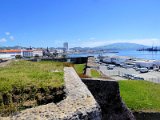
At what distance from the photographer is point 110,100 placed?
11891 millimetres

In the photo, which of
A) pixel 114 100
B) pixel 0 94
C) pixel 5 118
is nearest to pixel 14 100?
pixel 0 94

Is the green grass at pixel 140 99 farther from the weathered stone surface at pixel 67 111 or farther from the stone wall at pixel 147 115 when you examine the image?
the weathered stone surface at pixel 67 111

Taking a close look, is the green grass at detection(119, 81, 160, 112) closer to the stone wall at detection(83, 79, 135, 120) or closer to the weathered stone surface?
the stone wall at detection(83, 79, 135, 120)

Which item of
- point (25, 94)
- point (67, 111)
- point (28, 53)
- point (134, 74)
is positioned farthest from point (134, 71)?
point (67, 111)

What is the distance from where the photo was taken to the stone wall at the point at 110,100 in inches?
470

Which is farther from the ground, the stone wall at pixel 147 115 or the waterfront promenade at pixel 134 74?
the stone wall at pixel 147 115

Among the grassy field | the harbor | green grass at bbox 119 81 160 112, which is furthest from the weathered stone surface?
the harbor

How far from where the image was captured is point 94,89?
12.3 meters

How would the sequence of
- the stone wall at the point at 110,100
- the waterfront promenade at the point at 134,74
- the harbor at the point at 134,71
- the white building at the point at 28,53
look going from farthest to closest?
the white building at the point at 28,53 < the harbor at the point at 134,71 < the waterfront promenade at the point at 134,74 < the stone wall at the point at 110,100

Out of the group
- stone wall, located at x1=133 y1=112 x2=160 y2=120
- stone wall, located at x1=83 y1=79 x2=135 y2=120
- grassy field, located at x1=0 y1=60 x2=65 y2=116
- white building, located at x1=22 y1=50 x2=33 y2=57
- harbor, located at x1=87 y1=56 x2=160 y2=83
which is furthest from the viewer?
white building, located at x1=22 y1=50 x2=33 y2=57

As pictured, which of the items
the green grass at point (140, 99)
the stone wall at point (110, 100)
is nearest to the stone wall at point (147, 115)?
the green grass at point (140, 99)

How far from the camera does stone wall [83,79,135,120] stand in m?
11.9

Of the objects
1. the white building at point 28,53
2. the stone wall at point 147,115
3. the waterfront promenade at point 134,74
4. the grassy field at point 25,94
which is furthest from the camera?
the white building at point 28,53

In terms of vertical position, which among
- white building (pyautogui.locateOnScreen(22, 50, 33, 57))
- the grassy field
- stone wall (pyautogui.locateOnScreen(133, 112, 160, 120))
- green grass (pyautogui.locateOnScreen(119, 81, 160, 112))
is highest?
the grassy field
